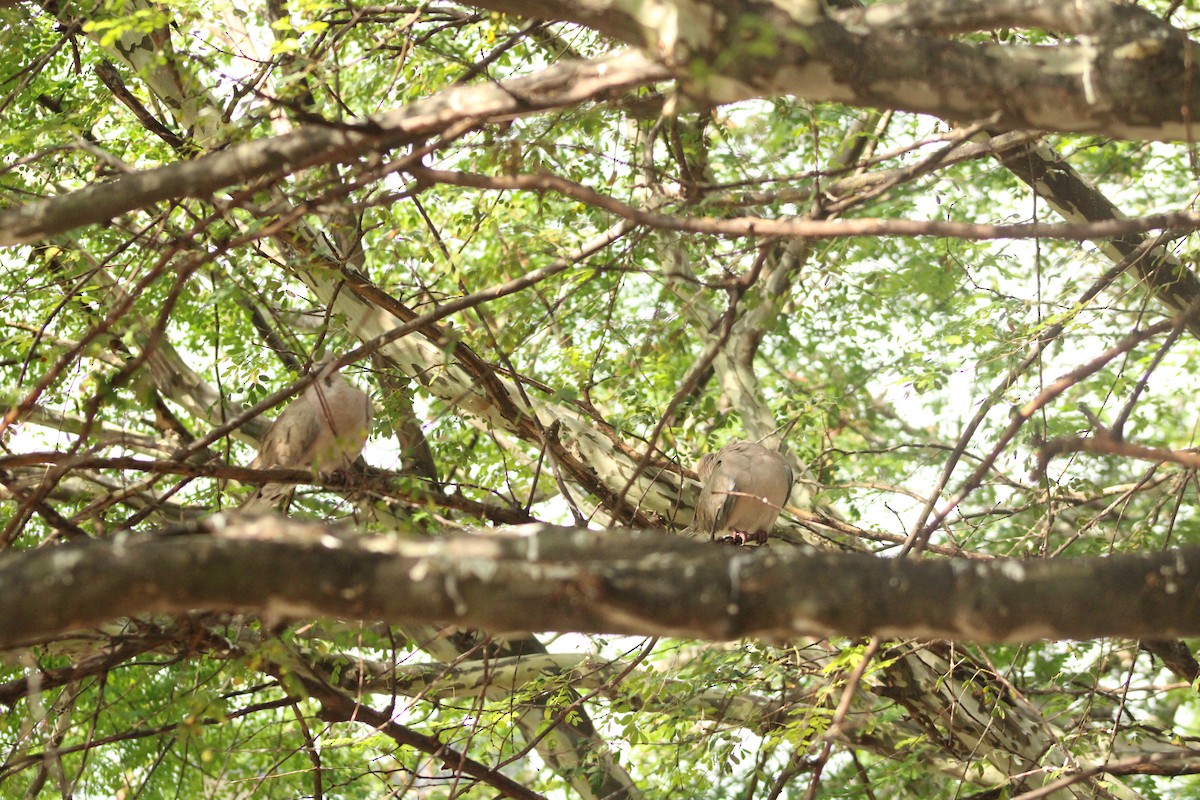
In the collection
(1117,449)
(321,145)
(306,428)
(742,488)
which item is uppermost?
(306,428)

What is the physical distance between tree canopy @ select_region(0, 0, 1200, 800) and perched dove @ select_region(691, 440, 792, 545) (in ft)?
0.62

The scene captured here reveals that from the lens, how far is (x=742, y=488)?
527 centimetres

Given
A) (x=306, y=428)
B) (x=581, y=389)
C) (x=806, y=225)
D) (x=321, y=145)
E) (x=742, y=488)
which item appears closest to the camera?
(x=321, y=145)

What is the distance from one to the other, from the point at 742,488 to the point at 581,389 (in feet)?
3.31

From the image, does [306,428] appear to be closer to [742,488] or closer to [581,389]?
[581,389]

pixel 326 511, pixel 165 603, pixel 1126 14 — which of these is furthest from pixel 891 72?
pixel 326 511

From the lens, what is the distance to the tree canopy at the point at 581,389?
2105mm

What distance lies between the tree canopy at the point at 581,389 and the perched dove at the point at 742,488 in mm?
187

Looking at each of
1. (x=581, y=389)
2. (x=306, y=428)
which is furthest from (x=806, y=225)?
(x=306, y=428)

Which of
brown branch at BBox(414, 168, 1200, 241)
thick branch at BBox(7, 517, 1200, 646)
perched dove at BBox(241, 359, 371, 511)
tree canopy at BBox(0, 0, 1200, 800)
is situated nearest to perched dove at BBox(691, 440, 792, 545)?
tree canopy at BBox(0, 0, 1200, 800)

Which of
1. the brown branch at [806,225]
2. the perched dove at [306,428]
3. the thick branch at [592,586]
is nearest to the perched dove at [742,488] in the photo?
the perched dove at [306,428]

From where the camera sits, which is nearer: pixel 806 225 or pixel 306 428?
pixel 806 225

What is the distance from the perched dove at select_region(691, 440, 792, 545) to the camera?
529 centimetres

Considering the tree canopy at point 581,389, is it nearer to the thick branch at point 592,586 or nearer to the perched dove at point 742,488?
the thick branch at point 592,586
